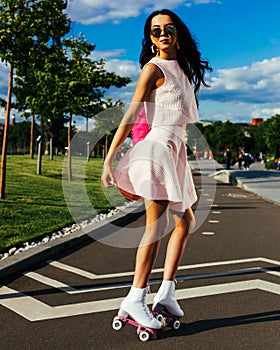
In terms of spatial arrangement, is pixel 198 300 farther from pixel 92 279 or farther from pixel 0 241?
pixel 0 241

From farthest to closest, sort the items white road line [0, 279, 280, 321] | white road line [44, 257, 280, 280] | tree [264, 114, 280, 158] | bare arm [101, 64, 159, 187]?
tree [264, 114, 280, 158], white road line [44, 257, 280, 280], white road line [0, 279, 280, 321], bare arm [101, 64, 159, 187]

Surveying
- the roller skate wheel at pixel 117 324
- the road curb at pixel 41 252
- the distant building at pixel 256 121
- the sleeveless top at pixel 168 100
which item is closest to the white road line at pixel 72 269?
the road curb at pixel 41 252

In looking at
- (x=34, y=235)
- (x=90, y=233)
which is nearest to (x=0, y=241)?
(x=34, y=235)

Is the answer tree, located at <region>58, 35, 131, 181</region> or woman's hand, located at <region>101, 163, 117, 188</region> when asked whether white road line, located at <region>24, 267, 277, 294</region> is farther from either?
tree, located at <region>58, 35, 131, 181</region>

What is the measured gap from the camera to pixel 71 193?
4.47 meters

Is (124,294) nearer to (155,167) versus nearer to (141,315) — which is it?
(141,315)

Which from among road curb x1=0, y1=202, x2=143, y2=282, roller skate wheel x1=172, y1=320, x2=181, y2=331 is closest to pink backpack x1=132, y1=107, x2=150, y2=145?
roller skate wheel x1=172, y1=320, x2=181, y2=331

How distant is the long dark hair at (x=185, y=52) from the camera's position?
12.1 ft

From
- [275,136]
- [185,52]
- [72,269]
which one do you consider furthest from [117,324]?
[275,136]

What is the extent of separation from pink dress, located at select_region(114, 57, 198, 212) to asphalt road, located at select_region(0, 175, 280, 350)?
95 centimetres

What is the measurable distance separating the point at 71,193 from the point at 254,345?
1.96m

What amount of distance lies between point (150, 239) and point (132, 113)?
2.84 feet

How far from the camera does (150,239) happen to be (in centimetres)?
354

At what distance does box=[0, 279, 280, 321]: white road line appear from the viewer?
13.3ft
